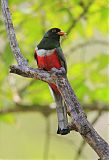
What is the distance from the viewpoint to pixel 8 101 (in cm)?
187

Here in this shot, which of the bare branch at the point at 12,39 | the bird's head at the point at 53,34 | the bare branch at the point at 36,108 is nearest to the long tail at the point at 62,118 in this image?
the bare branch at the point at 12,39

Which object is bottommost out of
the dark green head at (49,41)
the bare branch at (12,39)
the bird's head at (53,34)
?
the bare branch at (12,39)

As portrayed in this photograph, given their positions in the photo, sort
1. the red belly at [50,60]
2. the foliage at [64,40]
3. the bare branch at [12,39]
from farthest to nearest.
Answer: the foliage at [64,40]
the red belly at [50,60]
the bare branch at [12,39]

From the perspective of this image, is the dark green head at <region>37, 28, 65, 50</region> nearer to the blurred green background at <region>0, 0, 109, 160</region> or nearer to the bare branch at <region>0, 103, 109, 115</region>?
the blurred green background at <region>0, 0, 109, 160</region>

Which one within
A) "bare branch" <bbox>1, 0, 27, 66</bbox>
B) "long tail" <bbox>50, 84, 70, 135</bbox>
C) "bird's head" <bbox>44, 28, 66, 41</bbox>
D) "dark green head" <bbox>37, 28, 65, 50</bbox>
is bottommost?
"long tail" <bbox>50, 84, 70, 135</bbox>

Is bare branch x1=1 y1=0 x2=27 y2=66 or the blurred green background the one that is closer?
bare branch x1=1 y1=0 x2=27 y2=66

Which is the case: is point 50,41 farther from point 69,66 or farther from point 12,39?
point 69,66

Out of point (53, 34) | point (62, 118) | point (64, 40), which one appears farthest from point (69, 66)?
point (62, 118)

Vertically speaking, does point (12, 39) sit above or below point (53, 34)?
below

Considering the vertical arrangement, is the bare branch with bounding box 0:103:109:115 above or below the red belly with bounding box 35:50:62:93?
above

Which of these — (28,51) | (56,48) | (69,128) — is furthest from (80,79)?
(69,128)

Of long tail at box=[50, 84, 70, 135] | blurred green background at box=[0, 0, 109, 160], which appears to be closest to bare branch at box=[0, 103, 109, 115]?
blurred green background at box=[0, 0, 109, 160]

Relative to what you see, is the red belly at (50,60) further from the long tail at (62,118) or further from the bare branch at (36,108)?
the bare branch at (36,108)

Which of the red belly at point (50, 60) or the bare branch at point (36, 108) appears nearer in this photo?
the red belly at point (50, 60)
